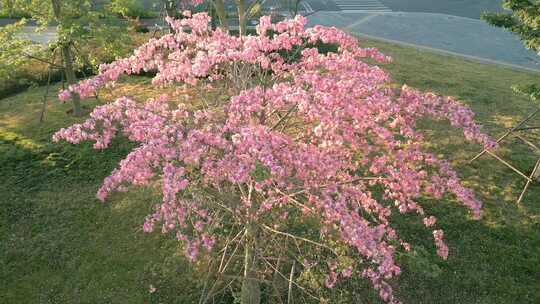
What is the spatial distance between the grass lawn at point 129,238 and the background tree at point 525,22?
2928mm

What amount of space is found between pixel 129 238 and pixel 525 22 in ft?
34.5

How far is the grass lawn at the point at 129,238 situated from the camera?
8.27 m

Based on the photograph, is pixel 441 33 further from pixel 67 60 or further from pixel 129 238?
pixel 129 238

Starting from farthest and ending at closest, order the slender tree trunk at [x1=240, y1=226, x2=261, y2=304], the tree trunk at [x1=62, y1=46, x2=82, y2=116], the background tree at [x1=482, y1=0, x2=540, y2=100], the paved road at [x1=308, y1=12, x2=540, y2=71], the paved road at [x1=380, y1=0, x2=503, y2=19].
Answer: the paved road at [x1=380, y1=0, x2=503, y2=19], the paved road at [x1=308, y1=12, x2=540, y2=71], the tree trunk at [x1=62, y1=46, x2=82, y2=116], the background tree at [x1=482, y1=0, x2=540, y2=100], the slender tree trunk at [x1=240, y1=226, x2=261, y2=304]

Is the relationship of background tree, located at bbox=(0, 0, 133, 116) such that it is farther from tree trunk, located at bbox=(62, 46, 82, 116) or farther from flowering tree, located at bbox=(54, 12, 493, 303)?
flowering tree, located at bbox=(54, 12, 493, 303)

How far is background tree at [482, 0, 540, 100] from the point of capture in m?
9.46

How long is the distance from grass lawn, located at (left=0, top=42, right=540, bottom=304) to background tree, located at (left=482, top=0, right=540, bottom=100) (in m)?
2.93

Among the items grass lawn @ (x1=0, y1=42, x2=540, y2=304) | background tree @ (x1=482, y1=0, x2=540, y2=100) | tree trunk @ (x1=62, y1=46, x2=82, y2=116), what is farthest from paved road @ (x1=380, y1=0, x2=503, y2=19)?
tree trunk @ (x1=62, y1=46, x2=82, y2=116)

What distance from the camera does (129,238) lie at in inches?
379

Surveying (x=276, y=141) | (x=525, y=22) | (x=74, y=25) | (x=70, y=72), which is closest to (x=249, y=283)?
(x=276, y=141)

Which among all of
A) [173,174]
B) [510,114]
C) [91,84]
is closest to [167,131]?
[173,174]

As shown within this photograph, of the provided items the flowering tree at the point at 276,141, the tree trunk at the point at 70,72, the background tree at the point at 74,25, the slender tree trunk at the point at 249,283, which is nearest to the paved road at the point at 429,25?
the tree trunk at the point at 70,72

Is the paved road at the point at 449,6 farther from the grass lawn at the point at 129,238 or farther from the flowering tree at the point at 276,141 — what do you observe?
the flowering tree at the point at 276,141

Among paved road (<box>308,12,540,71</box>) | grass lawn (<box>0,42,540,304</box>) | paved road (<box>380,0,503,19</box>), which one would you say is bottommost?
grass lawn (<box>0,42,540,304</box>)
